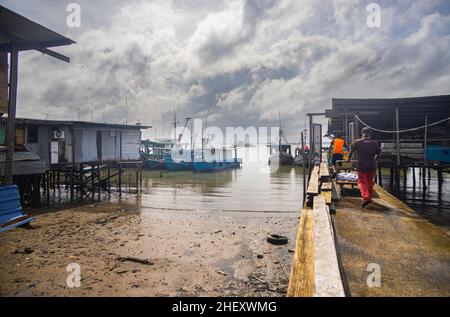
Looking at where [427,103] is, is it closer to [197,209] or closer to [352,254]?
[352,254]

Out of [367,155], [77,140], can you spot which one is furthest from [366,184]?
[77,140]

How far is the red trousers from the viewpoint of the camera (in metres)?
6.09

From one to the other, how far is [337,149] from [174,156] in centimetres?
3288

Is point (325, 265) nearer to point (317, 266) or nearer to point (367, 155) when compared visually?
point (317, 266)

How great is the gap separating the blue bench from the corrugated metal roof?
392cm

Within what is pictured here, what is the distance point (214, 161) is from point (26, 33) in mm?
36101

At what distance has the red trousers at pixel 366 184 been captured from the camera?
609 centimetres

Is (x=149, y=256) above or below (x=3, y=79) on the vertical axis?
below

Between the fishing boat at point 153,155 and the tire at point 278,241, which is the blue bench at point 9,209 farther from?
the fishing boat at point 153,155

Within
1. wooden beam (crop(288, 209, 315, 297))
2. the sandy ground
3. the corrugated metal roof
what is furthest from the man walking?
the corrugated metal roof

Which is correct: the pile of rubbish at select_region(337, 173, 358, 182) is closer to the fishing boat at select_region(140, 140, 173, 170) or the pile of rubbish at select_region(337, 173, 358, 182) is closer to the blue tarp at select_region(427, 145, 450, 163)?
the blue tarp at select_region(427, 145, 450, 163)

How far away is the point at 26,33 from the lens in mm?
6547

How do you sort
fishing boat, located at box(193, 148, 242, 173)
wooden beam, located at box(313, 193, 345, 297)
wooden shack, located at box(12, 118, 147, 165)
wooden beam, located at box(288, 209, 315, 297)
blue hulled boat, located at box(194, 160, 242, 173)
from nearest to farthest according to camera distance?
wooden beam, located at box(313, 193, 345, 297)
wooden beam, located at box(288, 209, 315, 297)
wooden shack, located at box(12, 118, 147, 165)
blue hulled boat, located at box(194, 160, 242, 173)
fishing boat, located at box(193, 148, 242, 173)
